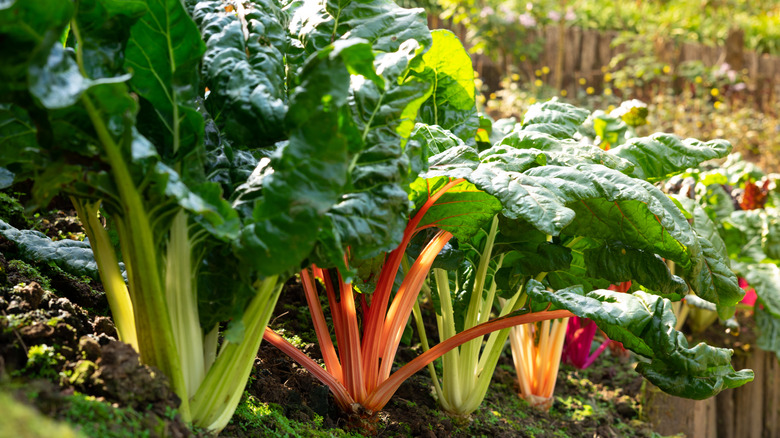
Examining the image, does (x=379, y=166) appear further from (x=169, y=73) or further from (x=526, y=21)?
(x=526, y=21)

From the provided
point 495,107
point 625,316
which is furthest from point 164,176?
point 495,107

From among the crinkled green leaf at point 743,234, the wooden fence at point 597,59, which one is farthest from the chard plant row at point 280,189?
the wooden fence at point 597,59

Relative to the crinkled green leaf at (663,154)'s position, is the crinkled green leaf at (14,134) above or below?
above

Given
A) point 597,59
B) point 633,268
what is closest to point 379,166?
point 633,268

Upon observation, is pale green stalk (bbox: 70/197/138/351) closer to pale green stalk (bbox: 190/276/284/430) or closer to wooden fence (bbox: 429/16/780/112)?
pale green stalk (bbox: 190/276/284/430)

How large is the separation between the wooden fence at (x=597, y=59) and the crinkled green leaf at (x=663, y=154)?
5.04 metres

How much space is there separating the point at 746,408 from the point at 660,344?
3042 millimetres

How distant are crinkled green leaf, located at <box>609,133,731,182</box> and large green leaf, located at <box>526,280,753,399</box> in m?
0.82

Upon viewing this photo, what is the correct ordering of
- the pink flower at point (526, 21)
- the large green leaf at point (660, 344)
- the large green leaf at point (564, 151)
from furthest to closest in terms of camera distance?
the pink flower at point (526, 21) → the large green leaf at point (564, 151) → the large green leaf at point (660, 344)

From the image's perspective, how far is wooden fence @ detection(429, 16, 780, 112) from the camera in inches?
294

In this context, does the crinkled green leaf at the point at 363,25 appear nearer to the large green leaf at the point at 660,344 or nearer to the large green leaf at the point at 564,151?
the large green leaf at the point at 564,151

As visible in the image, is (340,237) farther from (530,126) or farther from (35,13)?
(530,126)

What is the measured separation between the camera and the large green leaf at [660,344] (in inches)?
60.4

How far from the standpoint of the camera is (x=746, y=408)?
3912 mm
